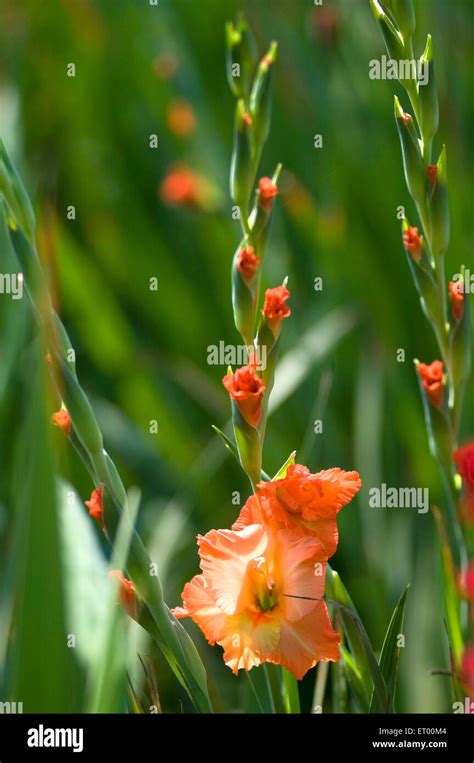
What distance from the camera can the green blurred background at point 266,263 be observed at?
0.70 meters

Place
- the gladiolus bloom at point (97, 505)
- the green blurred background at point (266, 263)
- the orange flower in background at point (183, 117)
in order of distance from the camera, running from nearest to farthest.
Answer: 1. the gladiolus bloom at point (97, 505)
2. the green blurred background at point (266, 263)
3. the orange flower in background at point (183, 117)

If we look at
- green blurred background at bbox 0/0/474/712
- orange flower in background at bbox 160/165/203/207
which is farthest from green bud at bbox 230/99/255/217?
orange flower in background at bbox 160/165/203/207

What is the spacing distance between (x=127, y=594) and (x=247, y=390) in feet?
0.22

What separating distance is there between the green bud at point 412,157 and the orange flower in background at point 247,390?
8cm

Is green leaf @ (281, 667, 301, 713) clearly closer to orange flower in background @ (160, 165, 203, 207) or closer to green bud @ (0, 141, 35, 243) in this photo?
green bud @ (0, 141, 35, 243)

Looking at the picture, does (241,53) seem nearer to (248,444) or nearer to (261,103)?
(261,103)

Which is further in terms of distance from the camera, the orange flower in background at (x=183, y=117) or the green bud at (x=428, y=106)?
the orange flower in background at (x=183, y=117)

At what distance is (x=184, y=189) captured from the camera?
0.86 meters

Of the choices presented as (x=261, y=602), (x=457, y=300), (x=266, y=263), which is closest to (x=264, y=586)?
(x=261, y=602)

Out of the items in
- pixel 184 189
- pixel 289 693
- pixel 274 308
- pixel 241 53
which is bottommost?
pixel 289 693

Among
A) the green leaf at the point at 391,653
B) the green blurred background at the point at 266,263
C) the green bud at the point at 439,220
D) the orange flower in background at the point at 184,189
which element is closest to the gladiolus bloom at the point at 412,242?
the green bud at the point at 439,220

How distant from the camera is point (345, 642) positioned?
32 cm

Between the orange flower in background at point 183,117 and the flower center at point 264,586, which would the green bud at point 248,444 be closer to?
the flower center at point 264,586

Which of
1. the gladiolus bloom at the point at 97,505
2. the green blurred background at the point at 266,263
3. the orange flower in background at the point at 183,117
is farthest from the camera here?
the orange flower in background at the point at 183,117
